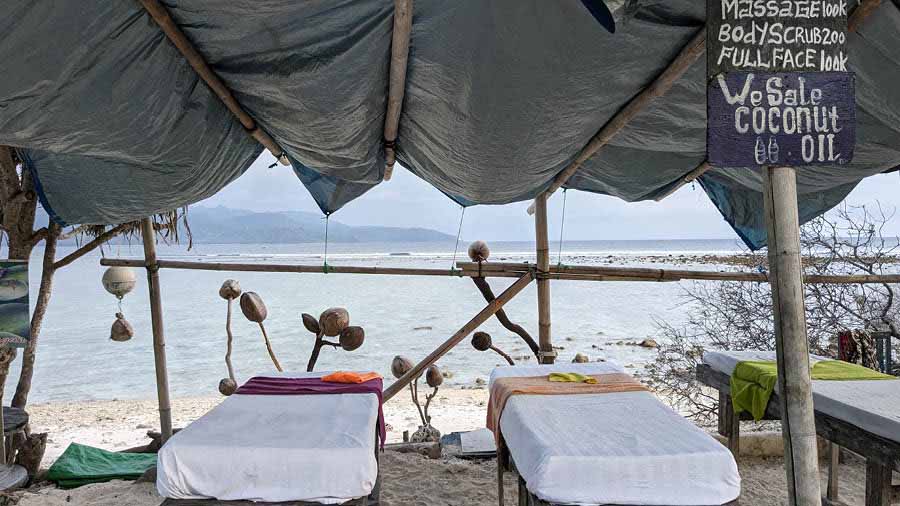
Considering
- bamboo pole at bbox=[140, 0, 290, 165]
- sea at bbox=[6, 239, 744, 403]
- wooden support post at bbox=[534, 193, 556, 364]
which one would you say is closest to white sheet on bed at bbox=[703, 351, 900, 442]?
wooden support post at bbox=[534, 193, 556, 364]

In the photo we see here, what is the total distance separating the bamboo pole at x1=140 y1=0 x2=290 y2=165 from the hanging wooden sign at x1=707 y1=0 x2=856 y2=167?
1293mm

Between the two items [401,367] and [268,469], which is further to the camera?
[401,367]

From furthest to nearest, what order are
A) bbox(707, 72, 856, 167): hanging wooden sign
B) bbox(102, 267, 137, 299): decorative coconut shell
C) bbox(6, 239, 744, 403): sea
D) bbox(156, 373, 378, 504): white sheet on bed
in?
bbox(6, 239, 744, 403): sea
bbox(102, 267, 137, 299): decorative coconut shell
bbox(156, 373, 378, 504): white sheet on bed
bbox(707, 72, 856, 167): hanging wooden sign

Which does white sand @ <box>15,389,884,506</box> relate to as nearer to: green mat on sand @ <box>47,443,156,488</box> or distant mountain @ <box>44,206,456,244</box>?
green mat on sand @ <box>47,443,156,488</box>

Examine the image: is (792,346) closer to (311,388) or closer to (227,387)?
(311,388)

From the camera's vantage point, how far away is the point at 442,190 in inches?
135

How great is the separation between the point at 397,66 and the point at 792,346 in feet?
4.18

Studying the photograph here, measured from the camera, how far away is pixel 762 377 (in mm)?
2307

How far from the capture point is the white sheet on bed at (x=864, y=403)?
1.72 metres

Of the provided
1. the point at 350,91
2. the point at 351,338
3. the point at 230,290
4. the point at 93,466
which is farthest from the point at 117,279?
the point at 350,91

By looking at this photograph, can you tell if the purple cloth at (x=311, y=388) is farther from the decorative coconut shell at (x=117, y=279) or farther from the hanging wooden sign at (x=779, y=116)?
the decorative coconut shell at (x=117, y=279)

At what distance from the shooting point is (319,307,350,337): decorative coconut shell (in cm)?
374

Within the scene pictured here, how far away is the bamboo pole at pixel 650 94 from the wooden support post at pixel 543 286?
2.67 feet

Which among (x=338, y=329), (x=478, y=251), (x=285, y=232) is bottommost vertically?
(x=338, y=329)
